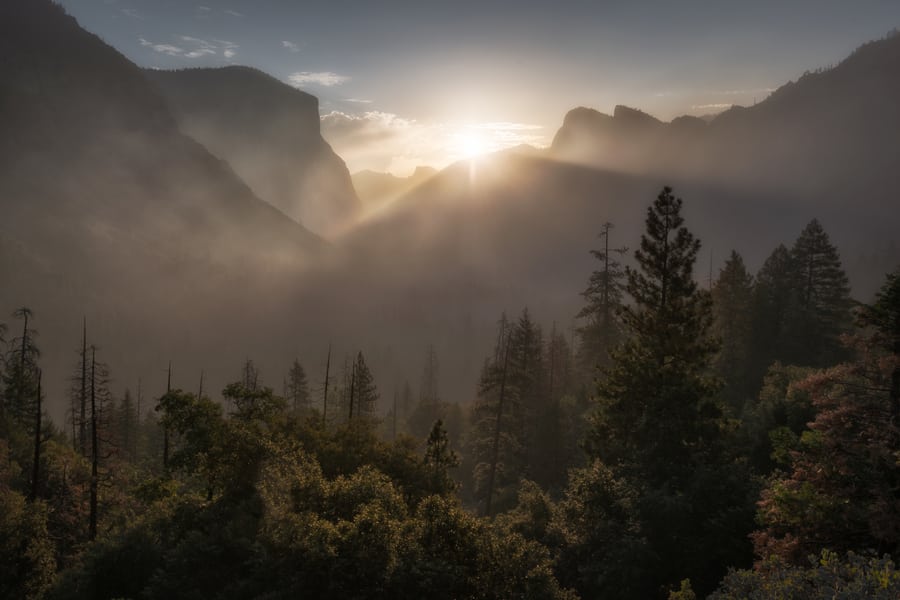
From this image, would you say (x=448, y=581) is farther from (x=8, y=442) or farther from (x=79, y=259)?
(x=79, y=259)

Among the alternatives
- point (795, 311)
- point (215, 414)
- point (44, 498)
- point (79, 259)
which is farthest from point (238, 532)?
point (79, 259)

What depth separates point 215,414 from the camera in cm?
2342

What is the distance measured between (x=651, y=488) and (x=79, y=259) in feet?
763

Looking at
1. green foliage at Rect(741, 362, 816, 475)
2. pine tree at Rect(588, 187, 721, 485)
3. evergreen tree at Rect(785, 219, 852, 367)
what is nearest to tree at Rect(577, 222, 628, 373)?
evergreen tree at Rect(785, 219, 852, 367)

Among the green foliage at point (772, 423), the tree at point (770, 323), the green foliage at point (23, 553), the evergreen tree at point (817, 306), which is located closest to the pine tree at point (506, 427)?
the green foliage at point (772, 423)

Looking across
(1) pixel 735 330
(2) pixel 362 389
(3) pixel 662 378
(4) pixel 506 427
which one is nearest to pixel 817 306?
(1) pixel 735 330

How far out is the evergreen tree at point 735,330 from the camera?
38375 millimetres

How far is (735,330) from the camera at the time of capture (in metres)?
40.5

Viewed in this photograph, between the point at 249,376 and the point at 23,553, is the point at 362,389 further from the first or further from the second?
the point at 23,553

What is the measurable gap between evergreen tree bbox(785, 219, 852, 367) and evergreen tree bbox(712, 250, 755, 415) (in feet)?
9.66

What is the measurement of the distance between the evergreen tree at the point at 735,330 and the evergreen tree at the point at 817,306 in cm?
294

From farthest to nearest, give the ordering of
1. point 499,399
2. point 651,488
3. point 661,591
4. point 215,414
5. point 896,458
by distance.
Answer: point 499,399 → point 215,414 → point 651,488 → point 661,591 → point 896,458

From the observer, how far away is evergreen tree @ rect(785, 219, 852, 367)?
37219mm

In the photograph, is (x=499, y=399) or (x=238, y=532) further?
(x=499, y=399)
